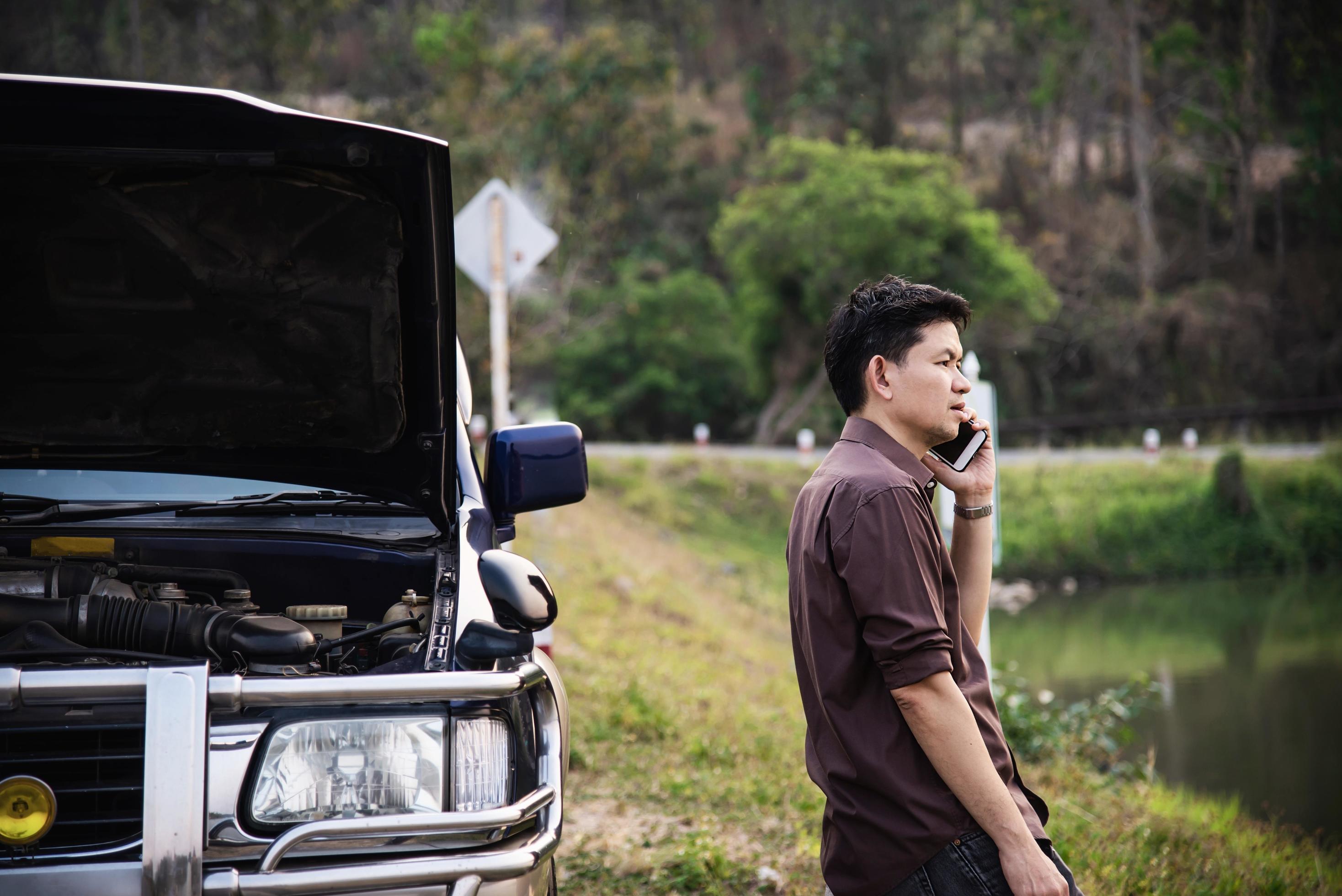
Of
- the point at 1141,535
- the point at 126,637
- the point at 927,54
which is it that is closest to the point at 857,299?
the point at 126,637

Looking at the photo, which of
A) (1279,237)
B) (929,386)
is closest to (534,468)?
(929,386)

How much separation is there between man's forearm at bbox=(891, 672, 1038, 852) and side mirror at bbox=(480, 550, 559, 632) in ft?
2.88

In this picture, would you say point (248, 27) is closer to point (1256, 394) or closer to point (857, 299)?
point (1256, 394)

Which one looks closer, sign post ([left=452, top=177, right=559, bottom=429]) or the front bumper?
the front bumper

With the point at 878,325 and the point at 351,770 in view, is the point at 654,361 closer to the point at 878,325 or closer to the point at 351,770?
the point at 878,325

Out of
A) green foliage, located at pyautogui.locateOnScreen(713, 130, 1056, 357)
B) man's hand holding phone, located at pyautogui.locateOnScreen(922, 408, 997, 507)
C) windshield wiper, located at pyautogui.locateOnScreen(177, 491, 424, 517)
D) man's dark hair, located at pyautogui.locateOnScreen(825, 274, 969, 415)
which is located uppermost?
green foliage, located at pyautogui.locateOnScreen(713, 130, 1056, 357)

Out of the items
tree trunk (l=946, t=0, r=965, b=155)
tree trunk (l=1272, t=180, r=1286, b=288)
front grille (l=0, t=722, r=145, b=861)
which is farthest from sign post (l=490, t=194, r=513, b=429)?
tree trunk (l=946, t=0, r=965, b=155)

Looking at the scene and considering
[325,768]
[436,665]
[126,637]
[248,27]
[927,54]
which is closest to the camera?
[325,768]

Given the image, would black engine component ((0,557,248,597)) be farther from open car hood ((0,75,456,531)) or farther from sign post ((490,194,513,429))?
sign post ((490,194,513,429))

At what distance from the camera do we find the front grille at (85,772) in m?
2.06

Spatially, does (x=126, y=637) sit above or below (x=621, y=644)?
above

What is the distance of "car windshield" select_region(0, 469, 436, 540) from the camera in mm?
3006

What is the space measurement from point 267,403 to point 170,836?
1464 millimetres

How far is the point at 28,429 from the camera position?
312 cm
